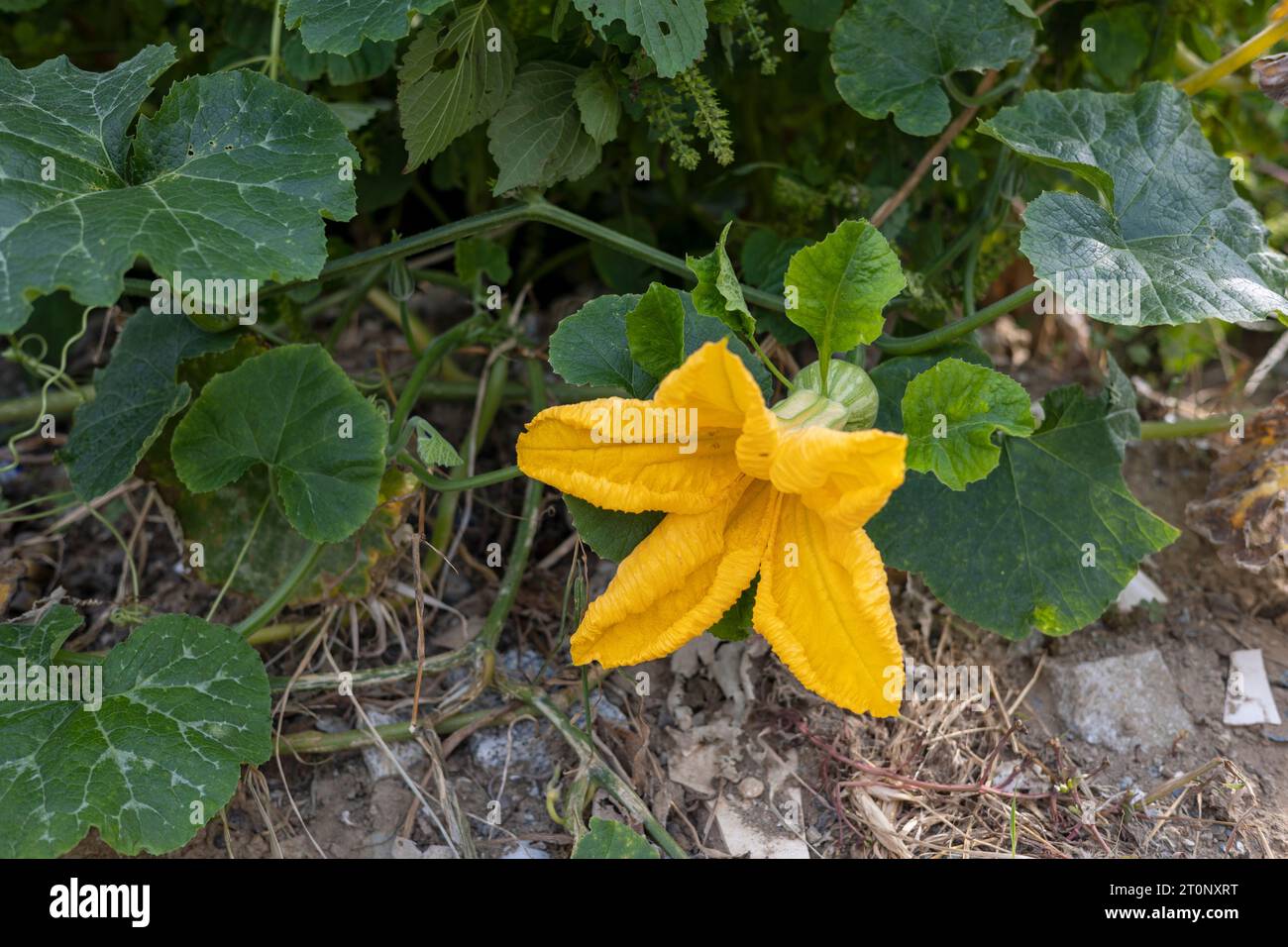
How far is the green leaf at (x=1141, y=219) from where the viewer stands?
169 cm

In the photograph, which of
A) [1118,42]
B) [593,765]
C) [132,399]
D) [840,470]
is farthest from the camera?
[1118,42]

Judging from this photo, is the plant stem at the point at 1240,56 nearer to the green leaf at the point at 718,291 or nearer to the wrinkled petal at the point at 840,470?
the green leaf at the point at 718,291

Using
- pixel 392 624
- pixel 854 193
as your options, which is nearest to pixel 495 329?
pixel 392 624

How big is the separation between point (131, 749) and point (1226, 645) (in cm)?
187

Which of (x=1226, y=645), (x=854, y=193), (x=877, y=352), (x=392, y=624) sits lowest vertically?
(x=392, y=624)

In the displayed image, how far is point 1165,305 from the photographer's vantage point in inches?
66.6

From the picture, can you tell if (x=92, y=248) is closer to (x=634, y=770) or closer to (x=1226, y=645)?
(x=634, y=770)

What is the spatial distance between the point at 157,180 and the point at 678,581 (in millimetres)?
979

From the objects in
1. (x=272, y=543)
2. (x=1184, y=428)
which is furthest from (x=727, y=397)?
(x=1184, y=428)

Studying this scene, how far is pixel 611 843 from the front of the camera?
5.42 feet

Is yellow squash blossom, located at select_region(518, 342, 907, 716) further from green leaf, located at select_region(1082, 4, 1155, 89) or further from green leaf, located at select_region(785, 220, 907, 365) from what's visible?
green leaf, located at select_region(1082, 4, 1155, 89)

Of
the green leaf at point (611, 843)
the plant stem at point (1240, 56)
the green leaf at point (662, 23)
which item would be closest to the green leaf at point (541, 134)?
the green leaf at point (662, 23)

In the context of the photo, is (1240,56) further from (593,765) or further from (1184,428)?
(593,765)

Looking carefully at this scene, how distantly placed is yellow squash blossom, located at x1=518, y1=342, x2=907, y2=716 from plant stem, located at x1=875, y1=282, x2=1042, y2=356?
462 mm
